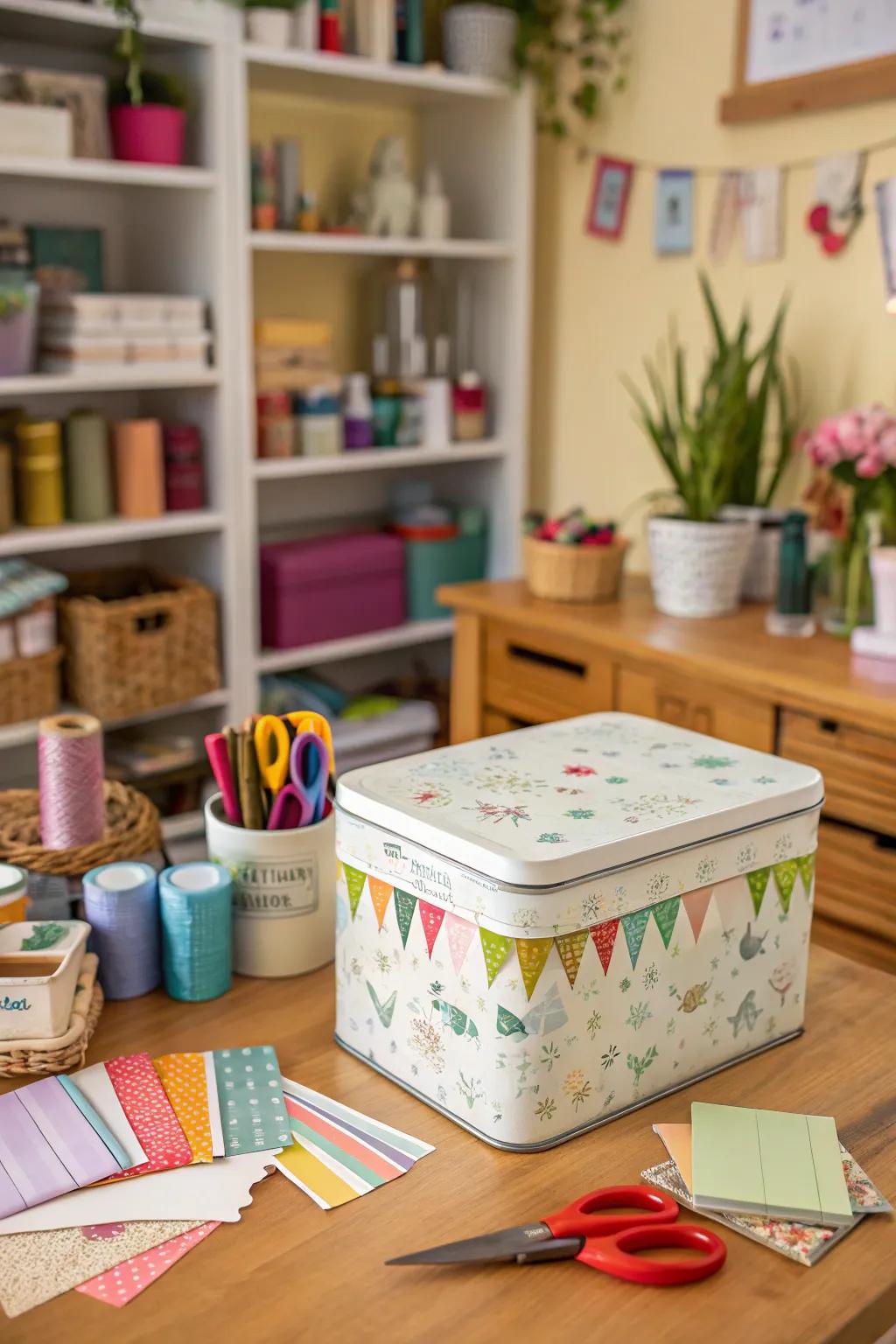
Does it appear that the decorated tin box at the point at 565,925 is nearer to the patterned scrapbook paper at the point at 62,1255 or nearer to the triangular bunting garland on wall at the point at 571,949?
the triangular bunting garland on wall at the point at 571,949

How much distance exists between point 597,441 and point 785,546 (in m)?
1.00

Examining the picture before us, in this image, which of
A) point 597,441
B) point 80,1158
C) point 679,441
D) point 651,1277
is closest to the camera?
point 651,1277

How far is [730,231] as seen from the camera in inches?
114

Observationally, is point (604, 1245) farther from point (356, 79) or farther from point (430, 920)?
point (356, 79)

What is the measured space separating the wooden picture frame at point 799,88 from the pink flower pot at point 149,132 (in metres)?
1.14

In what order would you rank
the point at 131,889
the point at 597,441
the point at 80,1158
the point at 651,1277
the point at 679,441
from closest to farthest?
the point at 651,1277
the point at 80,1158
the point at 131,889
the point at 679,441
the point at 597,441

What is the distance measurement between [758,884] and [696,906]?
0.07 metres

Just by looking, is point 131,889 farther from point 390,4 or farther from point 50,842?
point 390,4

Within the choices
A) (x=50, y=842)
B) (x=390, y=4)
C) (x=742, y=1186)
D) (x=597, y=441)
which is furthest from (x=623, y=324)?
(x=742, y=1186)

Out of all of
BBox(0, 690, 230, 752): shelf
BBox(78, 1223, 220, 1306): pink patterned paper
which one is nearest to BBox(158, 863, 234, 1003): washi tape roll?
BBox(78, 1223, 220, 1306): pink patterned paper

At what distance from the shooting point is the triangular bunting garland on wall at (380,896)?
3.58 ft

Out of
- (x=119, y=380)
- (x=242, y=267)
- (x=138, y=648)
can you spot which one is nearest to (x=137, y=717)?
(x=138, y=648)

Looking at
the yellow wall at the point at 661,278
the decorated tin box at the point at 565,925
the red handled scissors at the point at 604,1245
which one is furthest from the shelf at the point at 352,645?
the red handled scissors at the point at 604,1245

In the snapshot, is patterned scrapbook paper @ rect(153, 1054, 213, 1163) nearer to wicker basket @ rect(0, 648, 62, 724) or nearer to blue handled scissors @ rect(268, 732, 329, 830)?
blue handled scissors @ rect(268, 732, 329, 830)
